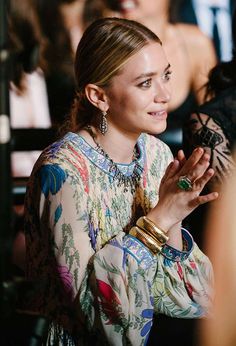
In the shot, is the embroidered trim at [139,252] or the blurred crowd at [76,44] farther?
the blurred crowd at [76,44]

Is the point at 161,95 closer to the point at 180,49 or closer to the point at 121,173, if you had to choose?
the point at 121,173

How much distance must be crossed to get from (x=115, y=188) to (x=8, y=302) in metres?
0.57

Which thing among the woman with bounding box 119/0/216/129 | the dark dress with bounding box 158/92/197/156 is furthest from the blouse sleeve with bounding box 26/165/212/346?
the woman with bounding box 119/0/216/129

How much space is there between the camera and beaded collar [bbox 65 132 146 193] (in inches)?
66.1

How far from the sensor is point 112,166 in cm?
170

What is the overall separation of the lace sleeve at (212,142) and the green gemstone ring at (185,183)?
75 centimetres

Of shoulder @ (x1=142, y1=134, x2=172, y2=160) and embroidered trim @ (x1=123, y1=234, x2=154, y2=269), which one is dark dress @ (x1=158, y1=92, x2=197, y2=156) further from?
embroidered trim @ (x1=123, y1=234, x2=154, y2=269)

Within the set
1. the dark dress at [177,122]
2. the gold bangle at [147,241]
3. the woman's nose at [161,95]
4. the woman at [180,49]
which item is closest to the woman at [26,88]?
the woman at [180,49]

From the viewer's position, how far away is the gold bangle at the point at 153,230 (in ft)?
4.98

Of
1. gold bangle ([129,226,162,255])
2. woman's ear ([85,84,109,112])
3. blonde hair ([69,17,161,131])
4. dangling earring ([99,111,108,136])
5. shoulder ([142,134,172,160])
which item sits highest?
blonde hair ([69,17,161,131])

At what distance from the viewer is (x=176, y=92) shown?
324 cm

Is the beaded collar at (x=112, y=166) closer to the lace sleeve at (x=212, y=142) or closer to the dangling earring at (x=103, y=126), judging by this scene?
the dangling earring at (x=103, y=126)

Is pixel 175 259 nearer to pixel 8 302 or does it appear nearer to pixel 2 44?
pixel 8 302

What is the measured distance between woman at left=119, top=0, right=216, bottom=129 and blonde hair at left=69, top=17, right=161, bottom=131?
58.3 inches
